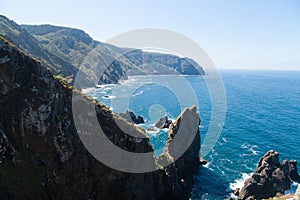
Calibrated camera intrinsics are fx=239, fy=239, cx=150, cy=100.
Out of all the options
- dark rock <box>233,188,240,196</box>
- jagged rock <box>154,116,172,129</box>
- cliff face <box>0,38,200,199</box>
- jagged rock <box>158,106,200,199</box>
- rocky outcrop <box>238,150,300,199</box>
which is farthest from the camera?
Answer: jagged rock <box>154,116,172,129</box>

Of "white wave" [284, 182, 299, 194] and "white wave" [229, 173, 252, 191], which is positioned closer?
"white wave" [284, 182, 299, 194]

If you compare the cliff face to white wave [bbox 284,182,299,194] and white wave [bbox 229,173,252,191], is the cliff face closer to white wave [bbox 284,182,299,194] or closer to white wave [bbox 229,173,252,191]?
white wave [bbox 229,173,252,191]

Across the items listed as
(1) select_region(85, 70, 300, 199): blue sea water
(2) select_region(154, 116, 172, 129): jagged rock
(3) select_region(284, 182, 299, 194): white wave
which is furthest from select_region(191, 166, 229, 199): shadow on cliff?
(2) select_region(154, 116, 172, 129): jagged rock

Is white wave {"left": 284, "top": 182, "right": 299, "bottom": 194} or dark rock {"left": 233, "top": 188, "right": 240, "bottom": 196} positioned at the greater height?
white wave {"left": 284, "top": 182, "right": 299, "bottom": 194}

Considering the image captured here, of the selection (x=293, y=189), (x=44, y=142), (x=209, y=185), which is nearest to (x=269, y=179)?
(x=293, y=189)

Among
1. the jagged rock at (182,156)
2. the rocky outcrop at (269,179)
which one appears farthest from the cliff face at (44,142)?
the rocky outcrop at (269,179)

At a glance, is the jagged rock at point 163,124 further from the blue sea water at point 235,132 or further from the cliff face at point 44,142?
the cliff face at point 44,142

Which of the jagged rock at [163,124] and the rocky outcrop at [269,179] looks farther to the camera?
the jagged rock at [163,124]

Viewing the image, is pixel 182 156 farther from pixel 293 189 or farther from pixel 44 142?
pixel 44 142
